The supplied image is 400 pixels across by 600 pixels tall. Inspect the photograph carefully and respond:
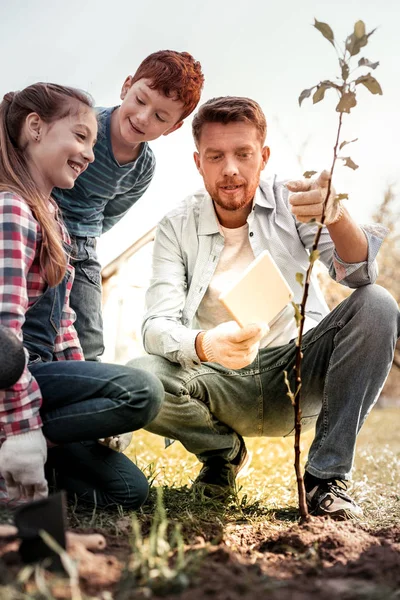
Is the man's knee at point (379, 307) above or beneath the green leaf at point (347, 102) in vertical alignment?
beneath

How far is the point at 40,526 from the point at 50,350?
3.28 feet

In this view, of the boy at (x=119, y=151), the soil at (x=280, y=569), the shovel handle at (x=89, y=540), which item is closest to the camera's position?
the soil at (x=280, y=569)

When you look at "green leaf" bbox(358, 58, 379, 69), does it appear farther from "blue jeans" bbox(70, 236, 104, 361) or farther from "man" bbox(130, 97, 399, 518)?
"blue jeans" bbox(70, 236, 104, 361)

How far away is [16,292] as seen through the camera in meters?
1.83

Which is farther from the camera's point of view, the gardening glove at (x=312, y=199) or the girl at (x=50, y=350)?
the gardening glove at (x=312, y=199)

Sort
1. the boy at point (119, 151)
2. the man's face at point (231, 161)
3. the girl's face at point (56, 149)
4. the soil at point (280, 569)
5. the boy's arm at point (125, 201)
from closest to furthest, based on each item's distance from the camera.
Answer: the soil at point (280, 569)
the girl's face at point (56, 149)
the boy at point (119, 151)
the man's face at point (231, 161)
the boy's arm at point (125, 201)

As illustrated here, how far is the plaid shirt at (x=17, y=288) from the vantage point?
71.7 inches

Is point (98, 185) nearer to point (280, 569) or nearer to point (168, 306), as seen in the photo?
point (168, 306)

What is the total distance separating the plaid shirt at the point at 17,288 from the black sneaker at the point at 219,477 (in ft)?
2.95

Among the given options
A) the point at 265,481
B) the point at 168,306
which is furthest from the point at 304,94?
the point at 265,481

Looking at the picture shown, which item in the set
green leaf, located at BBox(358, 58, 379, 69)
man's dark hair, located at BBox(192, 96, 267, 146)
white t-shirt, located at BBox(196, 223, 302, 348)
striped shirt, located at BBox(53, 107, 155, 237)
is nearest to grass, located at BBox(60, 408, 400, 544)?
white t-shirt, located at BBox(196, 223, 302, 348)

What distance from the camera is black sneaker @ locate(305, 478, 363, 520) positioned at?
2.15 meters

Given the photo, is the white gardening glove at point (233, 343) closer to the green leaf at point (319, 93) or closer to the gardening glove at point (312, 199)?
the gardening glove at point (312, 199)

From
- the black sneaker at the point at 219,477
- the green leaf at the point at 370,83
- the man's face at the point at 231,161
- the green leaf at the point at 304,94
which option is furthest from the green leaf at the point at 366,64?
the black sneaker at the point at 219,477
